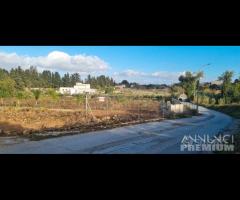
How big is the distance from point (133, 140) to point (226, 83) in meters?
1.62

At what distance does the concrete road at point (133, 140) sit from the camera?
431 cm

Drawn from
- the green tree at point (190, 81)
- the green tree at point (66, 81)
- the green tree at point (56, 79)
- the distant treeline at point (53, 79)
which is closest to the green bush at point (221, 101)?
the green tree at point (190, 81)

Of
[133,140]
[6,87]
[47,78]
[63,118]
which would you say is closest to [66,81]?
[47,78]

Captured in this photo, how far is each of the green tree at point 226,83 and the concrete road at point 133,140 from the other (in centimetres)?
32

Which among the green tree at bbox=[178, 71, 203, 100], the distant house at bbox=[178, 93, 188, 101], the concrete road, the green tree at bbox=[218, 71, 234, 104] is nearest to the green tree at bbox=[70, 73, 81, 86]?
the concrete road

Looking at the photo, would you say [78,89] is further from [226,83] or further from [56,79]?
[226,83]

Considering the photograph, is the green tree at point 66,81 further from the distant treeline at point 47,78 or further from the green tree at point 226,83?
the green tree at point 226,83

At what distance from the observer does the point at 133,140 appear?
475 cm
